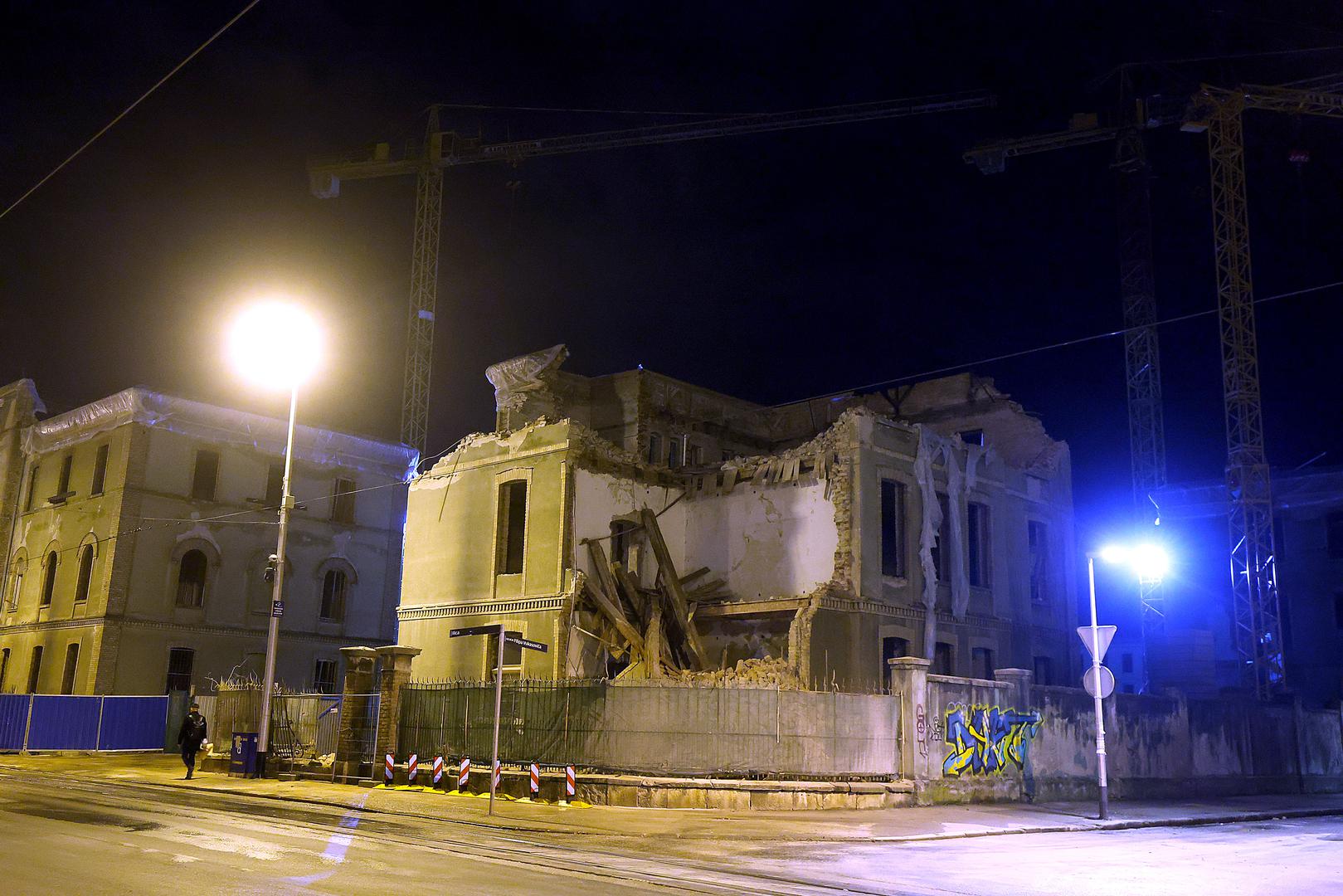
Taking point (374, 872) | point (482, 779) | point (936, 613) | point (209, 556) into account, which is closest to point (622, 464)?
point (936, 613)

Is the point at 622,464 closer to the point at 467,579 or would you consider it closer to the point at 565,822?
the point at 467,579

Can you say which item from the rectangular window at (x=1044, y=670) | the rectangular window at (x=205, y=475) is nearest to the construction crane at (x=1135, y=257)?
the rectangular window at (x=1044, y=670)

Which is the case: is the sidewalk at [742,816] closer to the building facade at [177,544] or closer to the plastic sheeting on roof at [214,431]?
the building facade at [177,544]

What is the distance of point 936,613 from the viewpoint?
101ft

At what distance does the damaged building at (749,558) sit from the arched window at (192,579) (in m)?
10.7

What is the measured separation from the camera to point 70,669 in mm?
40031

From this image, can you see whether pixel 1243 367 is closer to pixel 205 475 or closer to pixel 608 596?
pixel 608 596

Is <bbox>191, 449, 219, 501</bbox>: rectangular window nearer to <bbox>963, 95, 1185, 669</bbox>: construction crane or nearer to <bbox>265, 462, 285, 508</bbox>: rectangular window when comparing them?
<bbox>265, 462, 285, 508</bbox>: rectangular window

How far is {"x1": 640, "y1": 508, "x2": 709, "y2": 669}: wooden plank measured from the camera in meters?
30.2

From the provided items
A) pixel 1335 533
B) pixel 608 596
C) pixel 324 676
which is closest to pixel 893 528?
pixel 608 596

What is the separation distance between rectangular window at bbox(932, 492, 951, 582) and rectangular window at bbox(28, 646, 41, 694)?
32354 mm

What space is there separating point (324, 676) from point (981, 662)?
80.8 ft

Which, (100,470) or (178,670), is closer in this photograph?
(178,670)

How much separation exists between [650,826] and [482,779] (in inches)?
219
